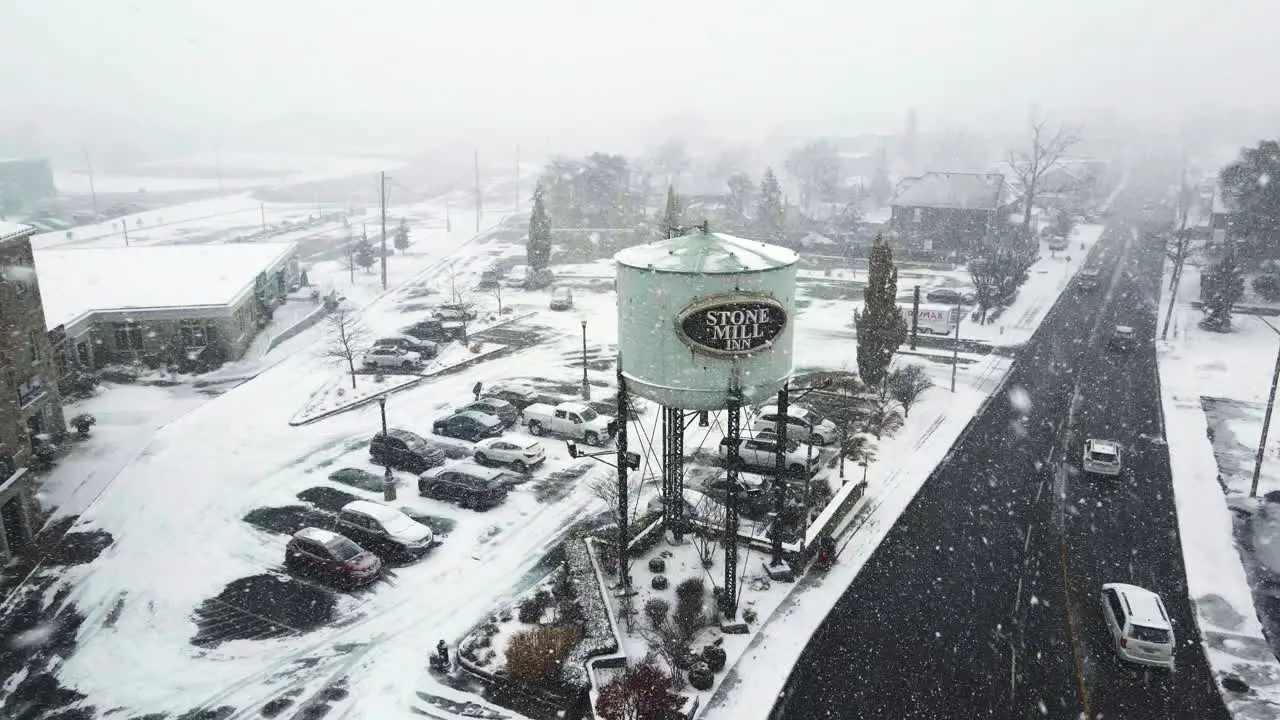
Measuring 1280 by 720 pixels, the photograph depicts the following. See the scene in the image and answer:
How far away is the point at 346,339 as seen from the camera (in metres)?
45.3

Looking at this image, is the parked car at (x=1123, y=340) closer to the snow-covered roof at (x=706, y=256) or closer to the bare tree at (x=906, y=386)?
the bare tree at (x=906, y=386)

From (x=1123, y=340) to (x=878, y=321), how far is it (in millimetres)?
20238

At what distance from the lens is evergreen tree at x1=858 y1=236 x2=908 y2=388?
1489 inches

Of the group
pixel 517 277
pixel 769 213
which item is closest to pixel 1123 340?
pixel 517 277

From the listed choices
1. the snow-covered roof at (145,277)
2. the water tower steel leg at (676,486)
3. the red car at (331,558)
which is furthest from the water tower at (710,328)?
the snow-covered roof at (145,277)

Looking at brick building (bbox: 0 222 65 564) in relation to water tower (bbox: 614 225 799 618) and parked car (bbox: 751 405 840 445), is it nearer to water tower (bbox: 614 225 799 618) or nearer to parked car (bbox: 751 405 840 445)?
water tower (bbox: 614 225 799 618)

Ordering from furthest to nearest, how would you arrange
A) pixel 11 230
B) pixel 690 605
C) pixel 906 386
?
pixel 906 386, pixel 11 230, pixel 690 605

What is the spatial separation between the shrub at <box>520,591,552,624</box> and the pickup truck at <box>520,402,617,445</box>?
12267 mm

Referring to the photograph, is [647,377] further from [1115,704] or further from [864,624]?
[1115,704]

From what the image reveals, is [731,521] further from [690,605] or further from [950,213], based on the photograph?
[950,213]

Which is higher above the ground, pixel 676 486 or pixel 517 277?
pixel 676 486

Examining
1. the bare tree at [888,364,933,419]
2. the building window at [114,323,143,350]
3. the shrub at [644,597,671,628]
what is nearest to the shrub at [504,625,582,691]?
the shrub at [644,597,671,628]

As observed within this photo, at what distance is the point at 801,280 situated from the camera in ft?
233

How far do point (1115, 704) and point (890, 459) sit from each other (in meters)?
15.1
